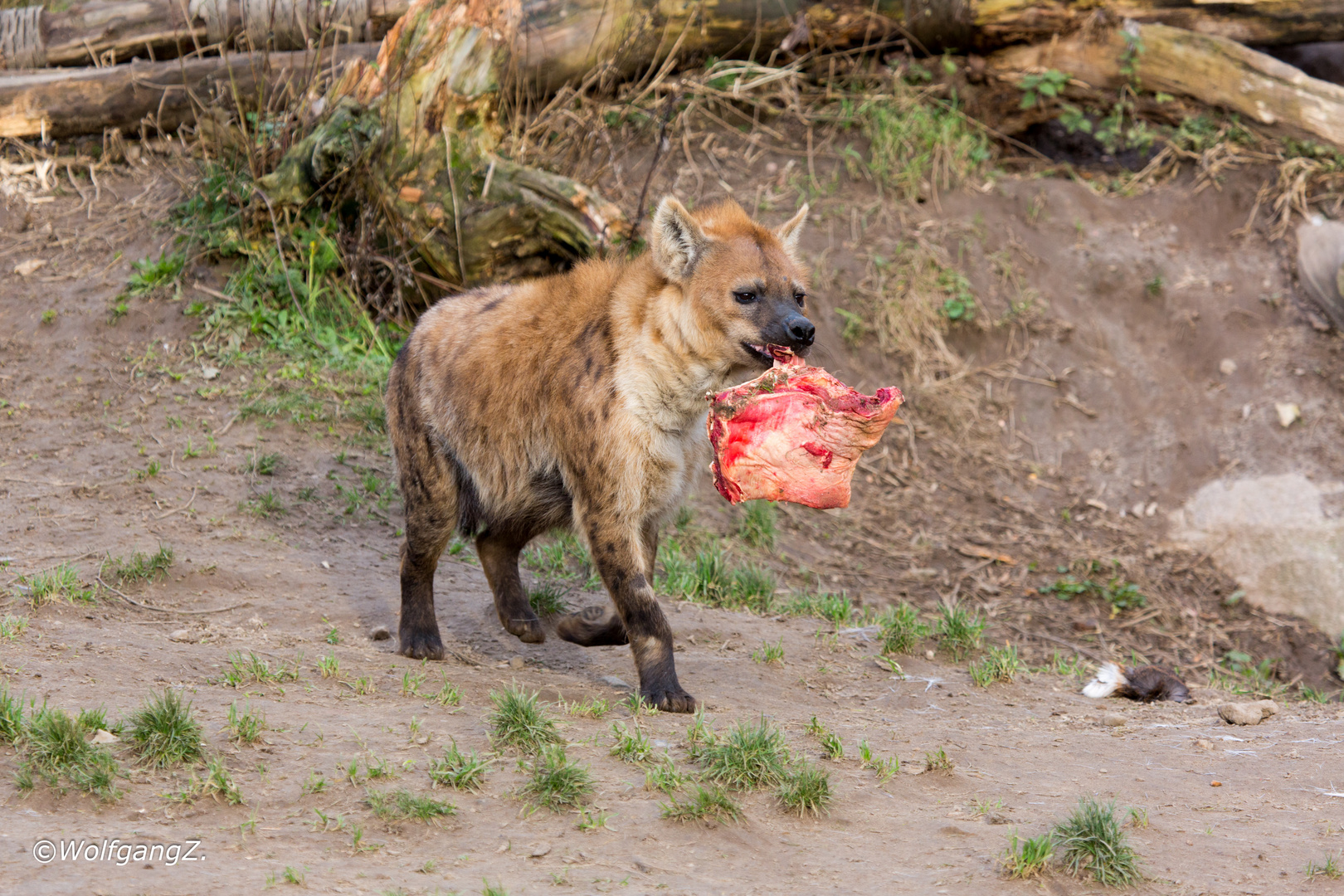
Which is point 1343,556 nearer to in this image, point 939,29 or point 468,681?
point 939,29

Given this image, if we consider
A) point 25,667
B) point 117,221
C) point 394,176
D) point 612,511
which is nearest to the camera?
point 25,667

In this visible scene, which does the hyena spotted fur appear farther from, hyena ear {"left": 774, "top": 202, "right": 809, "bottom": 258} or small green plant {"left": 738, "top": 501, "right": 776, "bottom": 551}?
small green plant {"left": 738, "top": 501, "right": 776, "bottom": 551}

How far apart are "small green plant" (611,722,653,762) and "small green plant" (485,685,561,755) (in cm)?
15

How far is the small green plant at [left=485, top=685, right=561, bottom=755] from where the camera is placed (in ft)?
10.1

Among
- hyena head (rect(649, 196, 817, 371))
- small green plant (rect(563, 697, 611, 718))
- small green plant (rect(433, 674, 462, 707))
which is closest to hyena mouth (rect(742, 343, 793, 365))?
hyena head (rect(649, 196, 817, 371))

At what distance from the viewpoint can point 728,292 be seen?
12.2 feet

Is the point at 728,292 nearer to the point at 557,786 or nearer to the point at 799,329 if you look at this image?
the point at 799,329

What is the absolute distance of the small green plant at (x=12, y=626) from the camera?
11.7ft

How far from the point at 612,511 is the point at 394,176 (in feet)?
9.95

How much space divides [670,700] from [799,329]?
45.9 inches

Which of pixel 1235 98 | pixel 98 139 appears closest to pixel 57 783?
pixel 98 139

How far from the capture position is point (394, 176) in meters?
6.01

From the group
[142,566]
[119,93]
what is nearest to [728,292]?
[142,566]

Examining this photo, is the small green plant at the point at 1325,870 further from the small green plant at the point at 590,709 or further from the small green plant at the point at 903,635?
the small green plant at the point at 903,635
